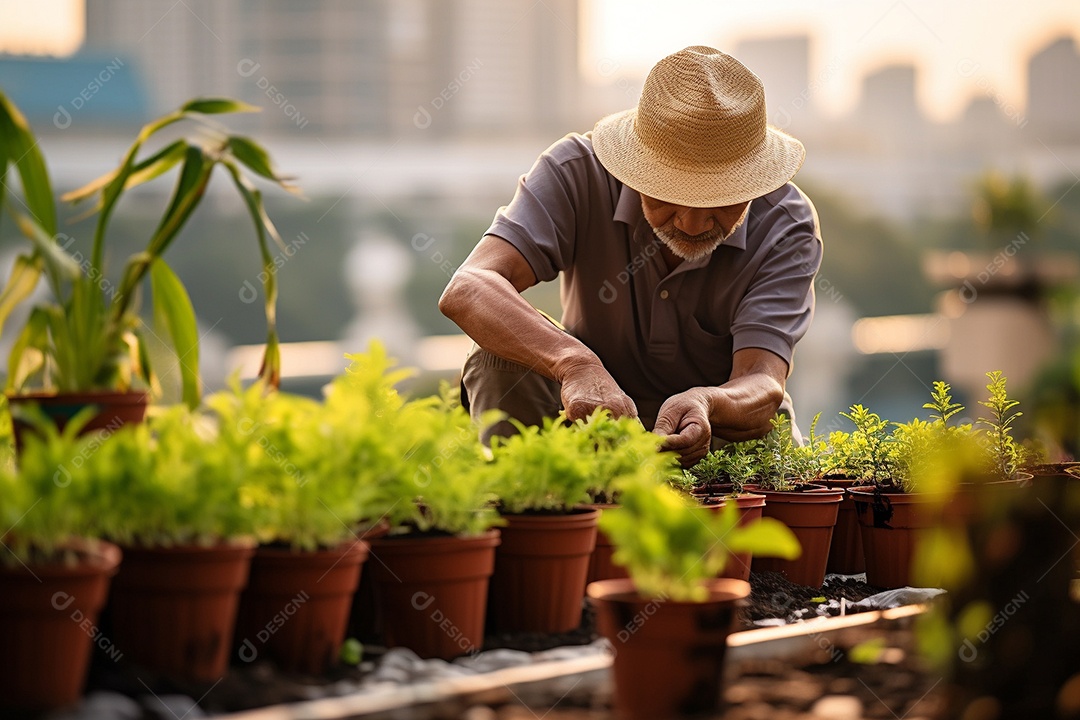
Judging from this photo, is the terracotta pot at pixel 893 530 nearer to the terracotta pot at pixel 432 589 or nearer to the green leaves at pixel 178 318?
the terracotta pot at pixel 432 589

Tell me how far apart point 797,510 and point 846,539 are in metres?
0.41

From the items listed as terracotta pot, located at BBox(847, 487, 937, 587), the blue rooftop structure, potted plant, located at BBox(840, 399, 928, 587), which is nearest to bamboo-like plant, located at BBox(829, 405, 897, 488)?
potted plant, located at BBox(840, 399, 928, 587)

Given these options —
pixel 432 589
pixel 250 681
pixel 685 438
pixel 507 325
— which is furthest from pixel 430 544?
pixel 507 325

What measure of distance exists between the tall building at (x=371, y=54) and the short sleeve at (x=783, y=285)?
42521mm

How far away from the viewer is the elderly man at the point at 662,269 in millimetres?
2779

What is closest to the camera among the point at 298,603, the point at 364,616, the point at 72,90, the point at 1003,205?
the point at 298,603

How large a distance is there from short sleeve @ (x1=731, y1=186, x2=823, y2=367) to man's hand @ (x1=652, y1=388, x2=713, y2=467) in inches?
20.5

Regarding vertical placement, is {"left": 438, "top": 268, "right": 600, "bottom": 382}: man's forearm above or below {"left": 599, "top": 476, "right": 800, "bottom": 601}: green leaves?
above

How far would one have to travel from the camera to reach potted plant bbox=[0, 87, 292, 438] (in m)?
1.68

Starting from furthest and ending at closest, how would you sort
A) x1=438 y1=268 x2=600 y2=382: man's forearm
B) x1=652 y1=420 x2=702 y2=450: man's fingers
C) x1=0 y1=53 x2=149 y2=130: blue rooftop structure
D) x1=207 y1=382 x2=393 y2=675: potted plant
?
x1=0 y1=53 x2=149 y2=130: blue rooftop structure
x1=438 y1=268 x2=600 y2=382: man's forearm
x1=652 y1=420 x2=702 y2=450: man's fingers
x1=207 y1=382 x2=393 y2=675: potted plant

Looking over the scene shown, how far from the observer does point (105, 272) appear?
1849mm

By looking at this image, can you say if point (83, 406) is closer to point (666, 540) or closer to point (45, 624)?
point (45, 624)

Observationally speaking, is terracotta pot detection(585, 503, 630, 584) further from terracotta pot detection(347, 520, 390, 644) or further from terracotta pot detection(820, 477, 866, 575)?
terracotta pot detection(820, 477, 866, 575)

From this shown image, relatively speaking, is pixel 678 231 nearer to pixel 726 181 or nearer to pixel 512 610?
pixel 726 181
